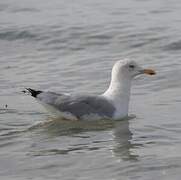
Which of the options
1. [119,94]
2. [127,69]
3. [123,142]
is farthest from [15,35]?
[123,142]

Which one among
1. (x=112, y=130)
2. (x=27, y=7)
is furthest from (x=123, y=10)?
(x=112, y=130)

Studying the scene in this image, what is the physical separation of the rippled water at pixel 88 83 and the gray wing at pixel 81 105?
0.16m

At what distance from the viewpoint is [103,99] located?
9367 millimetres

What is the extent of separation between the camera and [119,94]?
374 inches

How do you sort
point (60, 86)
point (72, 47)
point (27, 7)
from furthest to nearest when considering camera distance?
point (27, 7), point (72, 47), point (60, 86)

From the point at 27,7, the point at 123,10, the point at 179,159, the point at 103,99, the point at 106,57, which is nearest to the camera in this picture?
the point at 179,159

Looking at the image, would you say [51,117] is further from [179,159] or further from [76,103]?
[179,159]

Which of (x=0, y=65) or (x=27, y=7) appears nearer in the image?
(x=0, y=65)

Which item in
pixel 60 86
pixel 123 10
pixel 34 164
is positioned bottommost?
pixel 34 164

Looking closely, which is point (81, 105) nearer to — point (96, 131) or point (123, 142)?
point (96, 131)

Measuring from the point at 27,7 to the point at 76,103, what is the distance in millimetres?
8086

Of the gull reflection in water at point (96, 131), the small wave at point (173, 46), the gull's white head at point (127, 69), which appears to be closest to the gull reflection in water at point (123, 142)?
the gull reflection in water at point (96, 131)

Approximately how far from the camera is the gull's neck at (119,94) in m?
9.27

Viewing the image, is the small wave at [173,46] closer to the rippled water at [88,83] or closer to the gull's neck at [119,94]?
the rippled water at [88,83]
